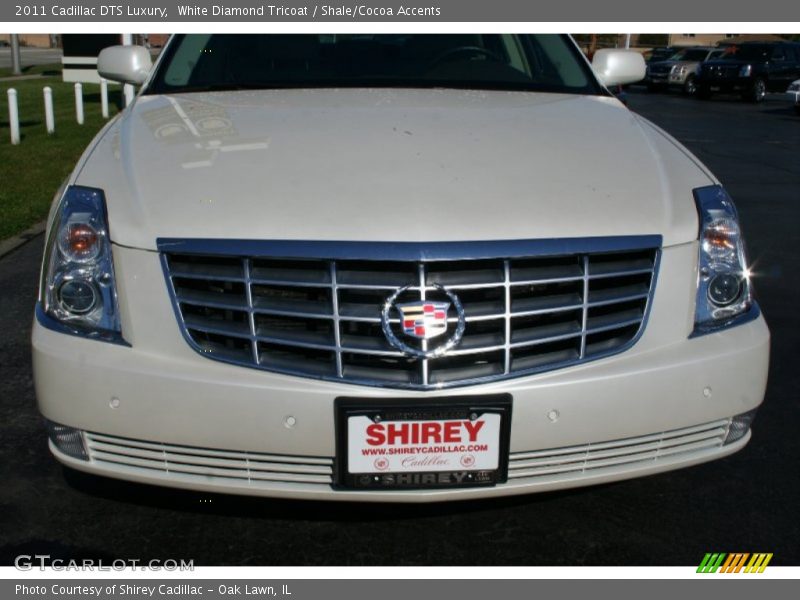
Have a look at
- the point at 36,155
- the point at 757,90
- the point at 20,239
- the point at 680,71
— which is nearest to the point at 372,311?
the point at 20,239

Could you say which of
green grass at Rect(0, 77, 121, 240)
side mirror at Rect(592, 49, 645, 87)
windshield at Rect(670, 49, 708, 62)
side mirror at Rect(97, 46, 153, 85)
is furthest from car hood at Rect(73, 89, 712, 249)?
windshield at Rect(670, 49, 708, 62)

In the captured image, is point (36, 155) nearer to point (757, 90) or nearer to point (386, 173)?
point (386, 173)

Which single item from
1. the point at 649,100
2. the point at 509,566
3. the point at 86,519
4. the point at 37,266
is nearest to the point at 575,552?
the point at 509,566

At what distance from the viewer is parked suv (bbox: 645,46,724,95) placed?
2916 centimetres

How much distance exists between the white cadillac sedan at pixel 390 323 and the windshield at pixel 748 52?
89.4 feet

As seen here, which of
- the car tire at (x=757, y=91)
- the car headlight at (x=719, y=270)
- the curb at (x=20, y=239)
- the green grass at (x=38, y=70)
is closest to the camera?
the car headlight at (x=719, y=270)

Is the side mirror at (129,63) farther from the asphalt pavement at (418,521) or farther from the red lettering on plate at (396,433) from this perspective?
the red lettering on plate at (396,433)

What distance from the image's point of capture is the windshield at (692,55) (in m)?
30.8

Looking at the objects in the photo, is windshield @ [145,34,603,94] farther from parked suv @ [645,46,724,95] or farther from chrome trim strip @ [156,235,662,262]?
parked suv @ [645,46,724,95]

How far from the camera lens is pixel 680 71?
96.1ft

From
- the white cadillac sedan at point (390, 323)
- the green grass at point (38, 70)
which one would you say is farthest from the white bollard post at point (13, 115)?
the green grass at point (38, 70)

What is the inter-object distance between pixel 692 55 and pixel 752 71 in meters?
4.90

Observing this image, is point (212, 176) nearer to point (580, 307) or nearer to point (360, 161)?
point (360, 161)

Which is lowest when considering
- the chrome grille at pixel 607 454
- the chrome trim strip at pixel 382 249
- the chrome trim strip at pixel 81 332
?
the chrome grille at pixel 607 454
